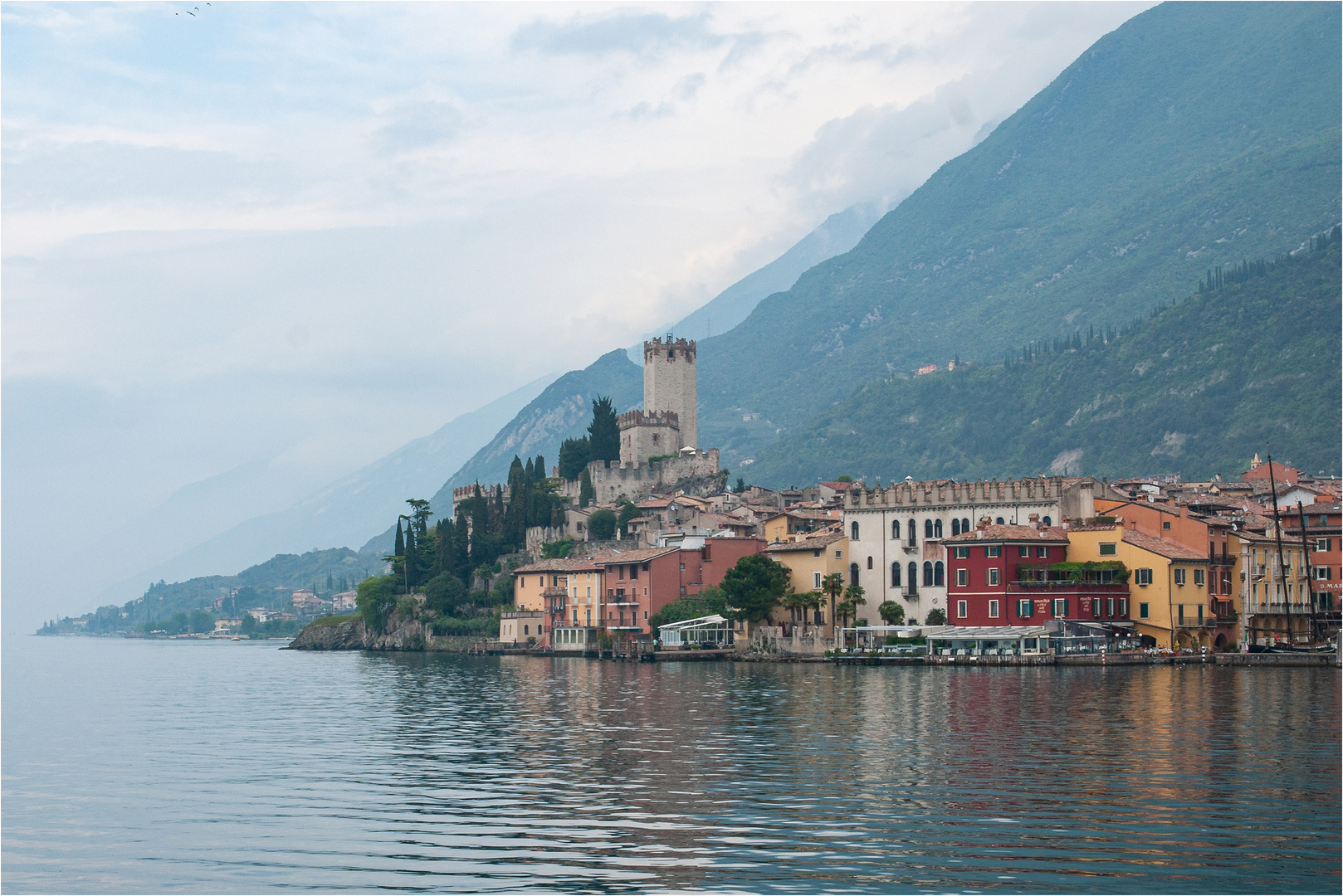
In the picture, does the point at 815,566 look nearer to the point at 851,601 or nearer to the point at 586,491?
the point at 851,601

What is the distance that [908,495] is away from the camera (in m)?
91.6

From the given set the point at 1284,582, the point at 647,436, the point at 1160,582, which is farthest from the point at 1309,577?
the point at 647,436

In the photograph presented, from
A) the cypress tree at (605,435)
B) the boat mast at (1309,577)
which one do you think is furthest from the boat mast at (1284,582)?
the cypress tree at (605,435)

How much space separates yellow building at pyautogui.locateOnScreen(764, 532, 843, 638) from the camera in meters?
91.9

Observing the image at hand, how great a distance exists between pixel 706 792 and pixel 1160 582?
177ft

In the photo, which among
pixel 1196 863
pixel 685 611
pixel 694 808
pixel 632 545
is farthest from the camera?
pixel 632 545

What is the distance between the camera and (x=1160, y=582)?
79938 millimetres

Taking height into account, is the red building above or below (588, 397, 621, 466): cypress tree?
below

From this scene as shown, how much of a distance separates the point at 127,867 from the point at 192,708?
40.2 metres

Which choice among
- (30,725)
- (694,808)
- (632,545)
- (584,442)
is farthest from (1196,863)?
(584,442)

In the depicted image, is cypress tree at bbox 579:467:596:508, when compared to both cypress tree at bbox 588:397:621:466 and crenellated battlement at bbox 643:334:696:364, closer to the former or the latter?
cypress tree at bbox 588:397:621:466

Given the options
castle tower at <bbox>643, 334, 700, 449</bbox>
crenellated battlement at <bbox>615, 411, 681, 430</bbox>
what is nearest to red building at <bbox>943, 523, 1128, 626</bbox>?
crenellated battlement at <bbox>615, 411, 681, 430</bbox>

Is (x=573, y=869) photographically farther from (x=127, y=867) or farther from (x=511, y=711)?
(x=511, y=711)

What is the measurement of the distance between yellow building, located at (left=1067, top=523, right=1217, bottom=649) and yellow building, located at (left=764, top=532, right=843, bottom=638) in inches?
613
